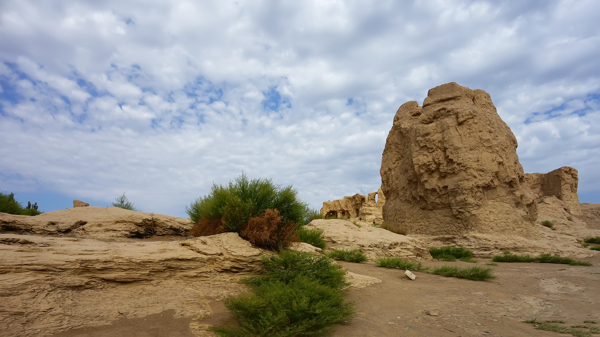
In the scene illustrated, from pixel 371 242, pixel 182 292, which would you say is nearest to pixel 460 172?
pixel 371 242

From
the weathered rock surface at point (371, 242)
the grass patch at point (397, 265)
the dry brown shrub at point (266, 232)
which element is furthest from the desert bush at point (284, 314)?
the weathered rock surface at point (371, 242)

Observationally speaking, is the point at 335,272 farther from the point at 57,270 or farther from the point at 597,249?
the point at 597,249

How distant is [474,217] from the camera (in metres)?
12.9

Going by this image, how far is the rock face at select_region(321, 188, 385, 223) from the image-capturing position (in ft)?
98.7

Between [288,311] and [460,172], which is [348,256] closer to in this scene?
[288,311]

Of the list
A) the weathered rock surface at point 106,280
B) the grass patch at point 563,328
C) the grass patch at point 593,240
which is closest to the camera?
the weathered rock surface at point 106,280

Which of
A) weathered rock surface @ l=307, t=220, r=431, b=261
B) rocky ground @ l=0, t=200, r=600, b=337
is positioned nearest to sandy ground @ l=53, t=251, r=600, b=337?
rocky ground @ l=0, t=200, r=600, b=337

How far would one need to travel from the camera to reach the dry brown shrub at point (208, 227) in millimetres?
6952

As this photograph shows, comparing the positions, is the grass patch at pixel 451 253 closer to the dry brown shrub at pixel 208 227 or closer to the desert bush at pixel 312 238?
the desert bush at pixel 312 238

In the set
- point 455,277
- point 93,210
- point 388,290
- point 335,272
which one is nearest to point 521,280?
point 455,277

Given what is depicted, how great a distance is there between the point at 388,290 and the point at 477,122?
10.8m

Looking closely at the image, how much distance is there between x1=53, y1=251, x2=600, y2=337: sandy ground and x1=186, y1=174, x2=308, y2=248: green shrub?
183cm

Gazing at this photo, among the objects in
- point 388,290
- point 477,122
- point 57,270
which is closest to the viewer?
point 57,270

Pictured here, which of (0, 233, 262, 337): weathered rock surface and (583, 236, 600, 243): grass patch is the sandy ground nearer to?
(0, 233, 262, 337): weathered rock surface
